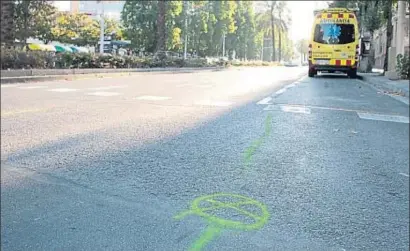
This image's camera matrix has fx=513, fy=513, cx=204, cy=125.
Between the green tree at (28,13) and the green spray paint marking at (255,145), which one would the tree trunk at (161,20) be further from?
the green spray paint marking at (255,145)

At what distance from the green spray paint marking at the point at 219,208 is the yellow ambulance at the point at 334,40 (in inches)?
790

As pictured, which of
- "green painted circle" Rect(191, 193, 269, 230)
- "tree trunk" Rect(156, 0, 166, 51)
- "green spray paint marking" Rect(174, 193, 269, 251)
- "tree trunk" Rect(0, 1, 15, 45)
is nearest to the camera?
"green spray paint marking" Rect(174, 193, 269, 251)

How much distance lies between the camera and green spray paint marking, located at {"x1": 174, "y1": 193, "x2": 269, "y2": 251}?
3.28 meters

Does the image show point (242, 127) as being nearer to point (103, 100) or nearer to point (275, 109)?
point (275, 109)

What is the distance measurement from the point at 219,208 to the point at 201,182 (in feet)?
2.27

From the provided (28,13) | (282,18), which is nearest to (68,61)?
(28,13)

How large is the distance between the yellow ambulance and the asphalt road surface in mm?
15251

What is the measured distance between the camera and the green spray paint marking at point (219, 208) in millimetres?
3285

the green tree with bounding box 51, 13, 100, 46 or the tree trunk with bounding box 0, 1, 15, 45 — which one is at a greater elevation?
the green tree with bounding box 51, 13, 100, 46

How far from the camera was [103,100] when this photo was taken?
10.5 m

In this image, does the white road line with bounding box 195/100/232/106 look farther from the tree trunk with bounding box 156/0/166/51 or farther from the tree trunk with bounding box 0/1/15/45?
the tree trunk with bounding box 156/0/166/51

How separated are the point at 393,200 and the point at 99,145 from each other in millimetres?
3218

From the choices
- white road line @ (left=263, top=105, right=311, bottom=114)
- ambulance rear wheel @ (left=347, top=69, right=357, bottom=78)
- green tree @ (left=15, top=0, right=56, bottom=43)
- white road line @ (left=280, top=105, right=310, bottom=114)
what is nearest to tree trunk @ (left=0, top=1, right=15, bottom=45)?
green tree @ (left=15, top=0, right=56, bottom=43)

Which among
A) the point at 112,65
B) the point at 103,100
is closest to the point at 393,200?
the point at 103,100
